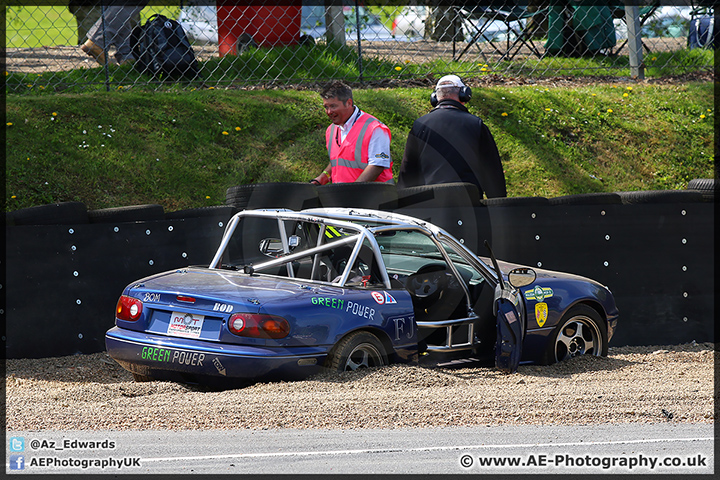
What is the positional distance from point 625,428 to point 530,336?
1.75m

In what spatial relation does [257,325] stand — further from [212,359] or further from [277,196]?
[277,196]

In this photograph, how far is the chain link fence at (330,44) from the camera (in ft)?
40.0

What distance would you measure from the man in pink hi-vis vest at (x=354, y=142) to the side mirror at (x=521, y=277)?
2.28 meters

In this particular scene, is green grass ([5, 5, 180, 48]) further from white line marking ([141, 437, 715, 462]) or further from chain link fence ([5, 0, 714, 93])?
white line marking ([141, 437, 715, 462])

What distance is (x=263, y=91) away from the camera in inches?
487

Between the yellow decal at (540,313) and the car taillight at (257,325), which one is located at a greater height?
the car taillight at (257,325)

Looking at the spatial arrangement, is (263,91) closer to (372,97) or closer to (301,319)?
(372,97)

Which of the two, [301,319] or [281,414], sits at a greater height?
[301,319]

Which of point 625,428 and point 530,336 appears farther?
point 530,336

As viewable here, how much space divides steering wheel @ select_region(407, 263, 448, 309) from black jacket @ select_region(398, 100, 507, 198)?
2.10 m

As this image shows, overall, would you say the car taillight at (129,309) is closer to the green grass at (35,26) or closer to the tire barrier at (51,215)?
the tire barrier at (51,215)

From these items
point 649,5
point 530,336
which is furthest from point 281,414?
point 649,5

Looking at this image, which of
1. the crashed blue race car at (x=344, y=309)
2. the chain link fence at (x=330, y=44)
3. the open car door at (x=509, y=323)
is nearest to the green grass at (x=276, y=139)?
the chain link fence at (x=330, y=44)

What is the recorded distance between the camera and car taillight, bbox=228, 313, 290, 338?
549 cm
